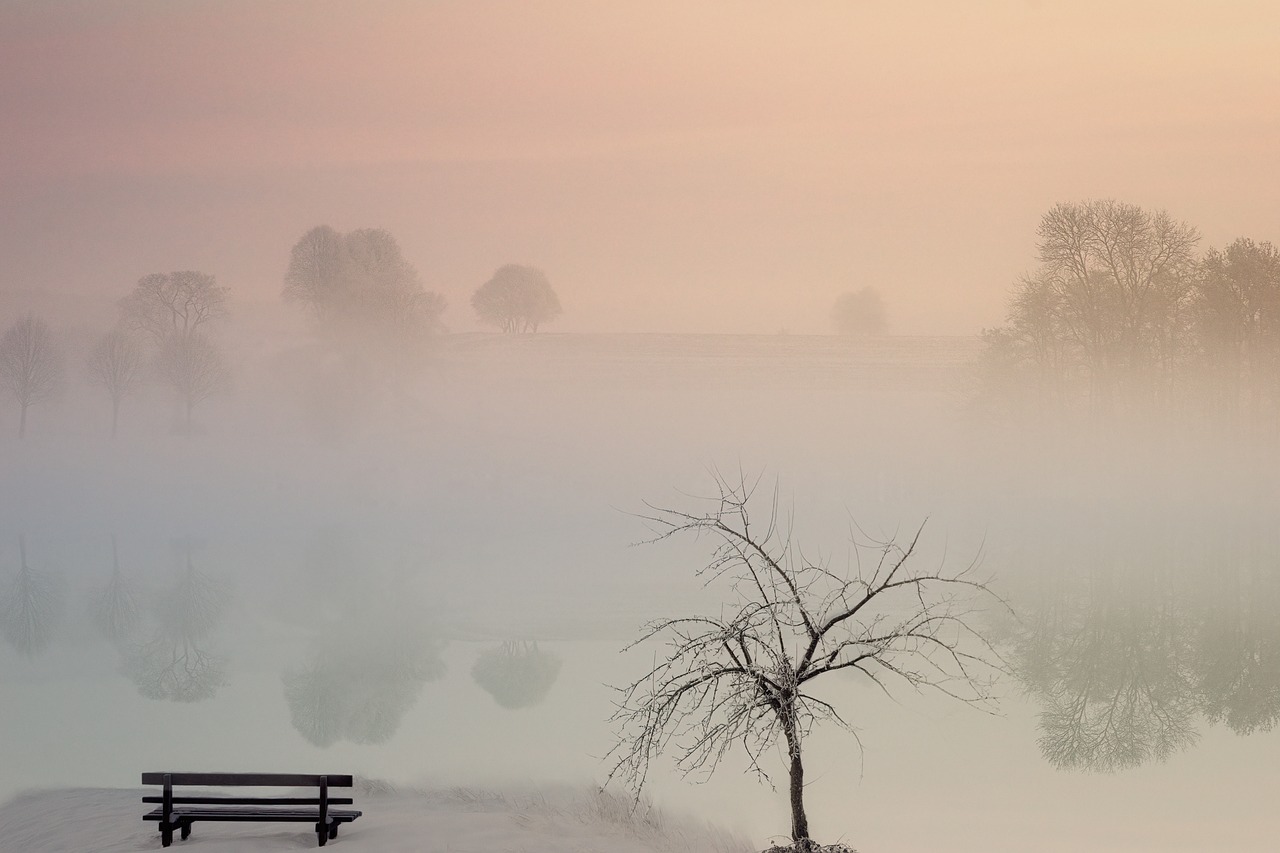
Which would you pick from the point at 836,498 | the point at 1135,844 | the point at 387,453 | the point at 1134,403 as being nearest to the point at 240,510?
the point at 387,453

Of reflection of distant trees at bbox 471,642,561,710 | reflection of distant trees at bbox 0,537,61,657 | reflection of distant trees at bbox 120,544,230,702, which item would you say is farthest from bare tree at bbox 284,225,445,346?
reflection of distant trees at bbox 471,642,561,710

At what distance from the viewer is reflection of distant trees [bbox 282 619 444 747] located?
15547 mm

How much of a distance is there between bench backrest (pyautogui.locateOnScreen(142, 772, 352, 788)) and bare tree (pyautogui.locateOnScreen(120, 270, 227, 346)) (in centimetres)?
4967

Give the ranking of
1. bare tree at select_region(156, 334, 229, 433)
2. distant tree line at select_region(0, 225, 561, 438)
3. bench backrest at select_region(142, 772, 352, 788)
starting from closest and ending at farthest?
bench backrest at select_region(142, 772, 352, 788) < bare tree at select_region(156, 334, 229, 433) < distant tree line at select_region(0, 225, 561, 438)

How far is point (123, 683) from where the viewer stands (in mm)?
18312

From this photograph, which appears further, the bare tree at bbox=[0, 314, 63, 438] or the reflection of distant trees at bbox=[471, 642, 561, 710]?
the bare tree at bbox=[0, 314, 63, 438]

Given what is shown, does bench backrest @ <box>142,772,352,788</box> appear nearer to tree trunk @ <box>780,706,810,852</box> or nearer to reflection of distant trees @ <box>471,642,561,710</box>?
tree trunk @ <box>780,706,810,852</box>

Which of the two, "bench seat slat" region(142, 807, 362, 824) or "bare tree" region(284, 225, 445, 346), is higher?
"bare tree" region(284, 225, 445, 346)

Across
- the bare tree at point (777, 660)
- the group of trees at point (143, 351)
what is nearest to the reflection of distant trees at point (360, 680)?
the bare tree at point (777, 660)

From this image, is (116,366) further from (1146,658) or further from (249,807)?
(249,807)

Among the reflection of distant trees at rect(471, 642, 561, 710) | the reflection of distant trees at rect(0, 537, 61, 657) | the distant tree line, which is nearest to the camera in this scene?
the reflection of distant trees at rect(471, 642, 561, 710)

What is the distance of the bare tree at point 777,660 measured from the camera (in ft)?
31.1

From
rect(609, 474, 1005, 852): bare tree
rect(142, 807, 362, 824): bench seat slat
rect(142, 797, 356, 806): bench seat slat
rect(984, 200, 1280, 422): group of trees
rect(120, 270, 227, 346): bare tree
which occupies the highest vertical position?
rect(120, 270, 227, 346): bare tree

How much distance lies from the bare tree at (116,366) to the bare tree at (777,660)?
30084 millimetres
